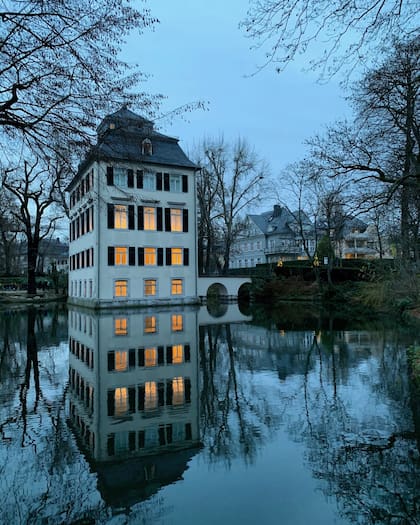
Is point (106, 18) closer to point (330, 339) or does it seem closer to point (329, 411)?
point (329, 411)

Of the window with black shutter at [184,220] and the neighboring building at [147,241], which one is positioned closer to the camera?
the neighboring building at [147,241]

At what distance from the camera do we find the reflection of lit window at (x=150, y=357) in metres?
10.3

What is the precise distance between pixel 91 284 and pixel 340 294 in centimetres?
1922

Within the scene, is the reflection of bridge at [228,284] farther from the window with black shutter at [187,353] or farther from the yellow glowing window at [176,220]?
the window with black shutter at [187,353]

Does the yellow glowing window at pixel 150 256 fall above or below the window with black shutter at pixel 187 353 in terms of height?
above

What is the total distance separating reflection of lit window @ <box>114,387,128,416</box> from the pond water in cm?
5

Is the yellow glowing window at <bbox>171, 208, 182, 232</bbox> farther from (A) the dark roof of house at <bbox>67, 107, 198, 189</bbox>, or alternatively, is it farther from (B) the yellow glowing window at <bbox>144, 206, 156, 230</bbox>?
(A) the dark roof of house at <bbox>67, 107, 198, 189</bbox>

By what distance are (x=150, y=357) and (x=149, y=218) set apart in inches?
857

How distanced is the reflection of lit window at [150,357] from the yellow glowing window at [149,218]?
66.7 feet

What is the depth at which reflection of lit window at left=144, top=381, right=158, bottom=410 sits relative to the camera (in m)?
6.76

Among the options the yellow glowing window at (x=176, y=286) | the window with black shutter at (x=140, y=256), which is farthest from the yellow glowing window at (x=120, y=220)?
the yellow glowing window at (x=176, y=286)

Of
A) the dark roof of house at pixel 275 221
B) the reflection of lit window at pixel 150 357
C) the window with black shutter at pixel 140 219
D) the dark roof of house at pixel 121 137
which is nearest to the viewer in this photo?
the dark roof of house at pixel 121 137

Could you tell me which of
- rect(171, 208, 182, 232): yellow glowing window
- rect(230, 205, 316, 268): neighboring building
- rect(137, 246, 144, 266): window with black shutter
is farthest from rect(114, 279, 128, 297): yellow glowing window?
rect(230, 205, 316, 268): neighboring building

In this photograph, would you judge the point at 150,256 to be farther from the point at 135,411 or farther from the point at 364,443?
the point at 364,443
